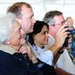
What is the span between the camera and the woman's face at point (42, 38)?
1706 mm

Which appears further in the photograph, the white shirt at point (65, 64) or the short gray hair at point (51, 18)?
the short gray hair at point (51, 18)

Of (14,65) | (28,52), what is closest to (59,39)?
(28,52)

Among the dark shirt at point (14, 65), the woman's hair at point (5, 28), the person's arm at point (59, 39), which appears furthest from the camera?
the person's arm at point (59, 39)

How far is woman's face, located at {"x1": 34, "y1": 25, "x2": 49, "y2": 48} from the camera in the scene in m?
1.71

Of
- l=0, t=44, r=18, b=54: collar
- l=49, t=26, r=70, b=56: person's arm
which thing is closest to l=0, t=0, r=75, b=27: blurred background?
l=49, t=26, r=70, b=56: person's arm

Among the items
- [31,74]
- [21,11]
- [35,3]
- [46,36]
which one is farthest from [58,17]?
[35,3]

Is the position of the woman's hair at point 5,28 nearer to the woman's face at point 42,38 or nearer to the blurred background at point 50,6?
the woman's face at point 42,38

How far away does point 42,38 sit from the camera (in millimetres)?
1741

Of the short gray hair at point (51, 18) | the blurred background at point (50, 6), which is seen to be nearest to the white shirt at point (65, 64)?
the short gray hair at point (51, 18)

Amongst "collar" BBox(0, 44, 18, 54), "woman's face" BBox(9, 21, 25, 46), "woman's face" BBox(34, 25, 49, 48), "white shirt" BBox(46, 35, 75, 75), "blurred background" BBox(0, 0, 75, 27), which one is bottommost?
"blurred background" BBox(0, 0, 75, 27)

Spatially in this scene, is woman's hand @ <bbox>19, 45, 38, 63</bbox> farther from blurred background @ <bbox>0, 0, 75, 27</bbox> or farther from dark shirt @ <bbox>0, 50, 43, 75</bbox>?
blurred background @ <bbox>0, 0, 75, 27</bbox>

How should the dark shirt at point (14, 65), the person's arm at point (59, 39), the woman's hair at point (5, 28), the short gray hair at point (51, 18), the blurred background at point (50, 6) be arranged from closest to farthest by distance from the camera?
1. the dark shirt at point (14, 65)
2. the woman's hair at point (5, 28)
3. the person's arm at point (59, 39)
4. the short gray hair at point (51, 18)
5. the blurred background at point (50, 6)

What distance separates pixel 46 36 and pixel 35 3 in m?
2.56

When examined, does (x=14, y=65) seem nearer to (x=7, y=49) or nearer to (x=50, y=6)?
(x=7, y=49)
